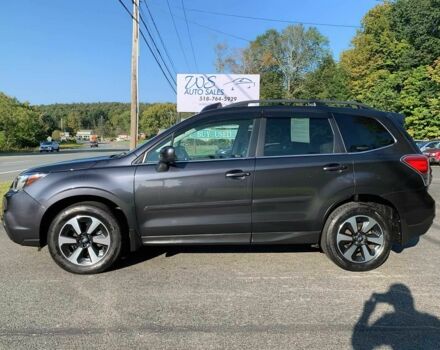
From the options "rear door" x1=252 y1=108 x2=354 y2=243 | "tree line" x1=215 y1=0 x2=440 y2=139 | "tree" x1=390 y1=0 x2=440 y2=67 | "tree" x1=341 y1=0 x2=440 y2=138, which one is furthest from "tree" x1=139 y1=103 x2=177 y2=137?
"rear door" x1=252 y1=108 x2=354 y2=243

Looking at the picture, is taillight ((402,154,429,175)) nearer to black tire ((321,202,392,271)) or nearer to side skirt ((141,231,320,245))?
black tire ((321,202,392,271))

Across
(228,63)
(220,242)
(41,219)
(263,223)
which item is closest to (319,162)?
(263,223)

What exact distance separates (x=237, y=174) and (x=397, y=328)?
7.04ft

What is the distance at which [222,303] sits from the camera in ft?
13.8

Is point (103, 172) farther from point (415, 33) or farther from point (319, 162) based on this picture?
point (415, 33)

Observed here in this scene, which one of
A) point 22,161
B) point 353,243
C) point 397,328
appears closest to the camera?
point 397,328

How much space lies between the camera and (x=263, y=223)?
4977mm

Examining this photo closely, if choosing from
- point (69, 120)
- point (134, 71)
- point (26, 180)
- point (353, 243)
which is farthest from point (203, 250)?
point (69, 120)

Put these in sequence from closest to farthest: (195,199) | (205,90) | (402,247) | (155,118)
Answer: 1. (195,199)
2. (402,247)
3. (205,90)
4. (155,118)

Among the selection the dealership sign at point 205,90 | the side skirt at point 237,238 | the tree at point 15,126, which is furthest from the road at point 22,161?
the tree at point 15,126

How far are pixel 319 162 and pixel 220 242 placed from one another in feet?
4.57

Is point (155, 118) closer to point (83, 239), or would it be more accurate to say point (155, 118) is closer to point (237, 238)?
point (83, 239)

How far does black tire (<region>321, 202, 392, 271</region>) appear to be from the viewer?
506 cm

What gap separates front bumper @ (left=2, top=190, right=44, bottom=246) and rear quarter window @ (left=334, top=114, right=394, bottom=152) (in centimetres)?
344
